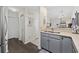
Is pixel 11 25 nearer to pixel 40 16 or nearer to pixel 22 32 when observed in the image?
pixel 22 32

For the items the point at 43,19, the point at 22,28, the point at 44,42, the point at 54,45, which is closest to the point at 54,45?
the point at 54,45

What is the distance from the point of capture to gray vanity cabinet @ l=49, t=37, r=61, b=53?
2.05 m

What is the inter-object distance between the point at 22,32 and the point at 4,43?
0.34 m

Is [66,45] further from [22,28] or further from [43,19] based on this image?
[22,28]

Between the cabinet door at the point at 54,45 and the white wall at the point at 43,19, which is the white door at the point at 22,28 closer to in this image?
the white wall at the point at 43,19

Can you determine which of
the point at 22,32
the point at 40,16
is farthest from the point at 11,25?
the point at 40,16

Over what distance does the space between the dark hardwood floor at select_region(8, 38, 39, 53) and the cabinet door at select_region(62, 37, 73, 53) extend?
43 centimetres

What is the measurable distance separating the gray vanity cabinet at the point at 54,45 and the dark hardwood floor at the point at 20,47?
245 mm

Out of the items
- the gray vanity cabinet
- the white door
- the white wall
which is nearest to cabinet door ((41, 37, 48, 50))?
the gray vanity cabinet

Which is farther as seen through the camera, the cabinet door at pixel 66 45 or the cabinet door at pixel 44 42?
the cabinet door at pixel 44 42

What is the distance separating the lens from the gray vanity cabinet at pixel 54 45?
2.05 metres

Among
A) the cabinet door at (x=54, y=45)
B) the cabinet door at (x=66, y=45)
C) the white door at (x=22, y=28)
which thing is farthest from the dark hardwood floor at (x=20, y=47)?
the cabinet door at (x=66, y=45)

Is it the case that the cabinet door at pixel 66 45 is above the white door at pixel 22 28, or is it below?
below
